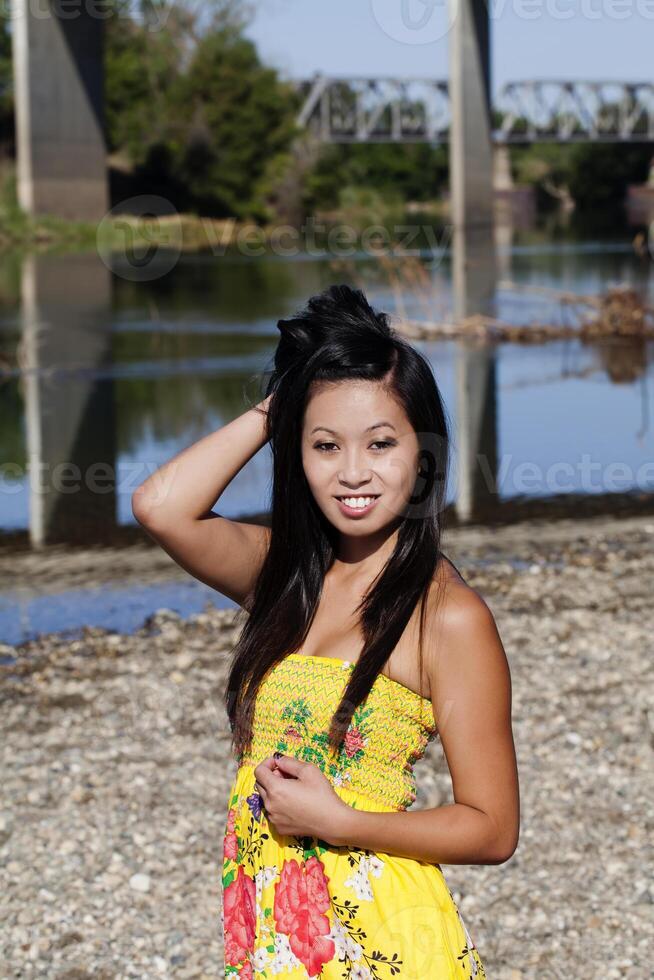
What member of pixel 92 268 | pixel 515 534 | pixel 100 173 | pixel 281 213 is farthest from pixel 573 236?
pixel 515 534

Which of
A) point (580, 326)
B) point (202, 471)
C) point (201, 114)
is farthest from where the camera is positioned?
point (201, 114)

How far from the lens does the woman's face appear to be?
73.9 inches

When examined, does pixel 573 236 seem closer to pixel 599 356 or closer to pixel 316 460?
pixel 599 356

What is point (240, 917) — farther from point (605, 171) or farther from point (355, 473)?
point (605, 171)

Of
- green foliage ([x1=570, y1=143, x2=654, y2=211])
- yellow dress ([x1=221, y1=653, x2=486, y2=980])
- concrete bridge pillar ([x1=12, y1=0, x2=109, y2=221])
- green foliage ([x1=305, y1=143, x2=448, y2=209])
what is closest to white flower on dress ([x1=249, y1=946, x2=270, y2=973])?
yellow dress ([x1=221, y1=653, x2=486, y2=980])

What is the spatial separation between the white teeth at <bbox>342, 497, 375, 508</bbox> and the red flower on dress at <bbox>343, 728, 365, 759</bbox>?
0.96ft

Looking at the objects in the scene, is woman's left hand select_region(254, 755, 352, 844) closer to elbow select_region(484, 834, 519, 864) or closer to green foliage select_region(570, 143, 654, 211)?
elbow select_region(484, 834, 519, 864)

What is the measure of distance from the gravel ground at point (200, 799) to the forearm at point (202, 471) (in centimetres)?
152

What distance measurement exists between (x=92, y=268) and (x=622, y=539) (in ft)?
72.2

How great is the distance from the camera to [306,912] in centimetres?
183

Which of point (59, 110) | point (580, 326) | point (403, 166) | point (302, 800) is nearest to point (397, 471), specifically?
point (302, 800)

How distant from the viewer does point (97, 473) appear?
8.92 metres

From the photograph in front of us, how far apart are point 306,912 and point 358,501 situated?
0.53m

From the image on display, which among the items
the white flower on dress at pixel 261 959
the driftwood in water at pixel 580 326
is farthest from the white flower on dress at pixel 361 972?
the driftwood in water at pixel 580 326
